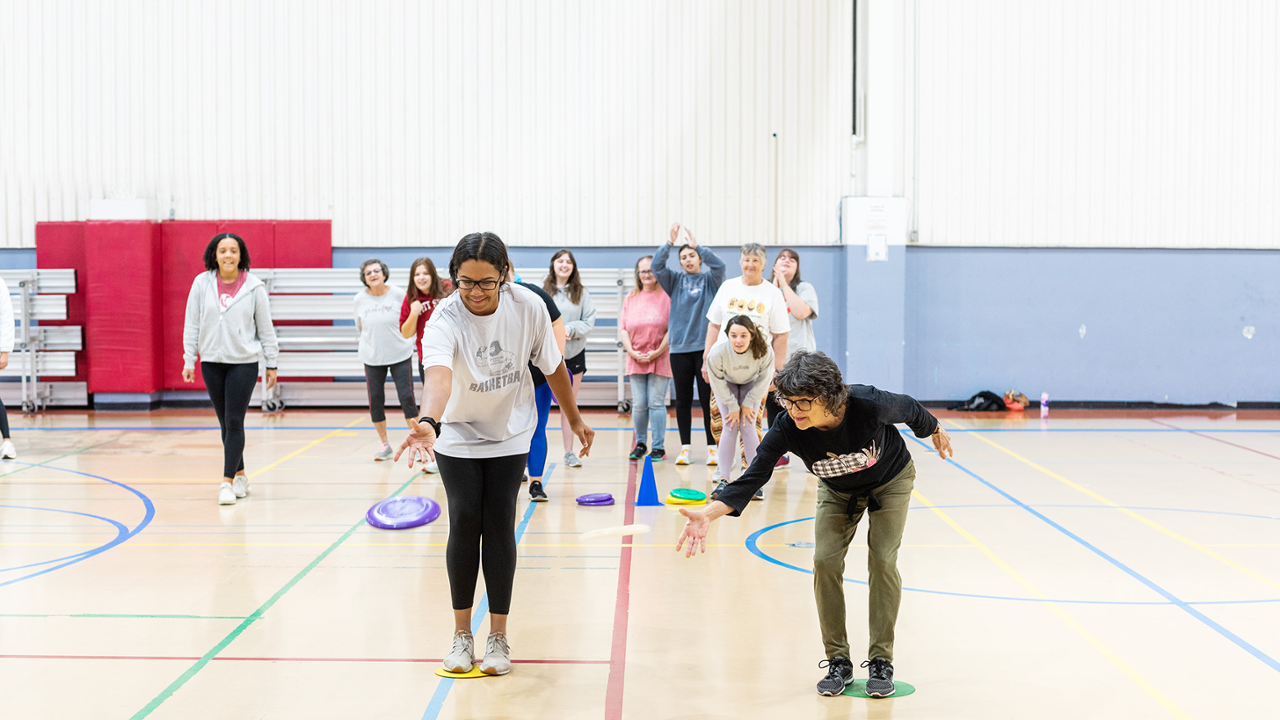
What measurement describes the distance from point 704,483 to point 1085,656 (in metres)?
3.79

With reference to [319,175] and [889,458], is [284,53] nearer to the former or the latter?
[319,175]

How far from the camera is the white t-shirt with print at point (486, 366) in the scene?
3691mm

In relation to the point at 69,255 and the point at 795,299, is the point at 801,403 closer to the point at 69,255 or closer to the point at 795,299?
the point at 795,299

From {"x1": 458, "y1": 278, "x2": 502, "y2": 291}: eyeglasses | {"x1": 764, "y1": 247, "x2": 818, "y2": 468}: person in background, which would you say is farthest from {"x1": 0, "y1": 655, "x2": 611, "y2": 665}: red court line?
{"x1": 764, "y1": 247, "x2": 818, "y2": 468}: person in background

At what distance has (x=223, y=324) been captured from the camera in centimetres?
668

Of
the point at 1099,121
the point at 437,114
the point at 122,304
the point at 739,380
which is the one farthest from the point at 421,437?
the point at 1099,121

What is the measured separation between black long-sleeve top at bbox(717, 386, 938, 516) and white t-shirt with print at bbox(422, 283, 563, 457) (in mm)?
895

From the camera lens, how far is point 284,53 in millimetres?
12469

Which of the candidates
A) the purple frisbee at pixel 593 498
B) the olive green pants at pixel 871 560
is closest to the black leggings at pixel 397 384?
the purple frisbee at pixel 593 498

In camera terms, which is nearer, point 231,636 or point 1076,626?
point 231,636

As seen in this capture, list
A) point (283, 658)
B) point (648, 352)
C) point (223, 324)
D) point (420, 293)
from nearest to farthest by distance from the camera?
point (283, 658) → point (223, 324) → point (420, 293) → point (648, 352)

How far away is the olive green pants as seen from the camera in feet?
12.3

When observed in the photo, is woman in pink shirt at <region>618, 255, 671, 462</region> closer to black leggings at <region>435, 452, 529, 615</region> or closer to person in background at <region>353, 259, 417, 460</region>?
person in background at <region>353, 259, 417, 460</region>

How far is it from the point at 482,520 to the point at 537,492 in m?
3.15
